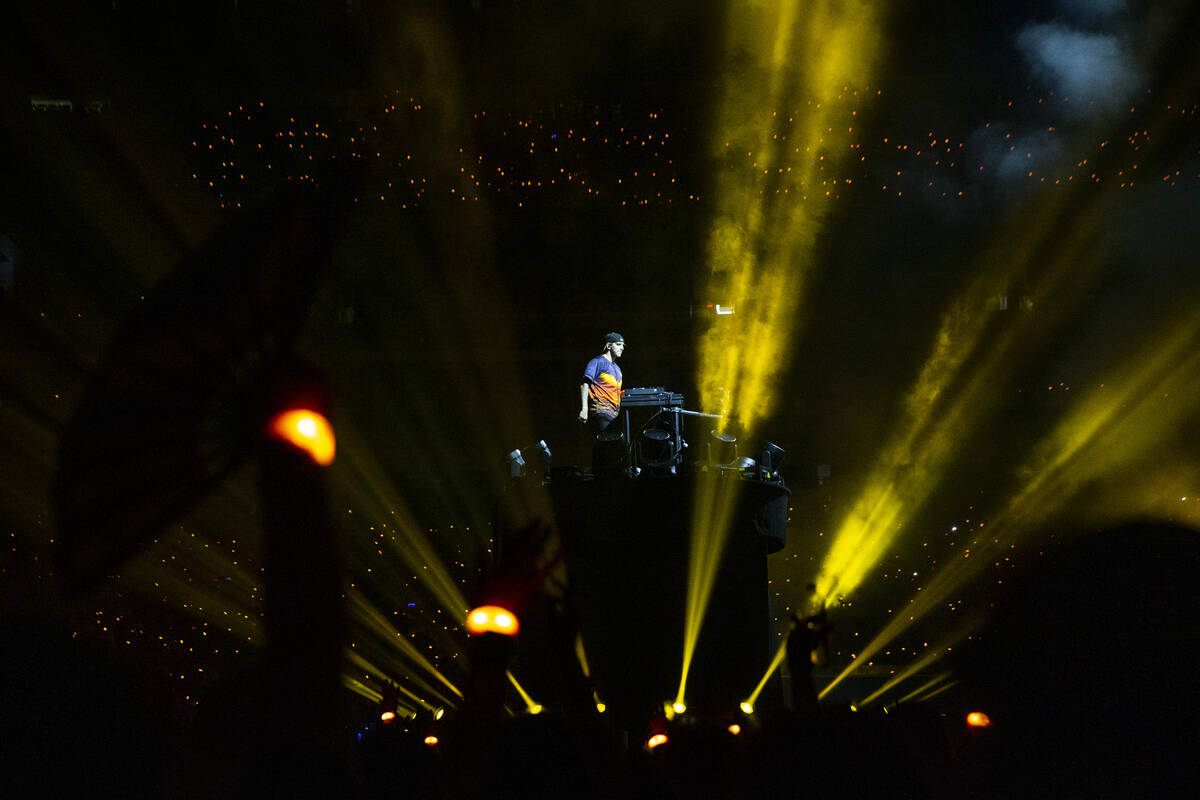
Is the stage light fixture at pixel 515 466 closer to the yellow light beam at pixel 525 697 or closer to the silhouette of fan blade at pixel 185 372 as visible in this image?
the yellow light beam at pixel 525 697

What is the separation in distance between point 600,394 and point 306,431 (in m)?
6.04

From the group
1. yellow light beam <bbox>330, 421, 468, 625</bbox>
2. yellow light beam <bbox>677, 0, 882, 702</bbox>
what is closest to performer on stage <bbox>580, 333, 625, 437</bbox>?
yellow light beam <bbox>677, 0, 882, 702</bbox>

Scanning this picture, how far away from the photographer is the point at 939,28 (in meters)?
7.25

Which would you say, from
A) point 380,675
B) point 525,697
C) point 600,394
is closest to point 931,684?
point 525,697

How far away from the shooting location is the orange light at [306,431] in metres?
1.95

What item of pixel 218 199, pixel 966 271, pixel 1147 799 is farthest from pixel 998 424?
pixel 218 199

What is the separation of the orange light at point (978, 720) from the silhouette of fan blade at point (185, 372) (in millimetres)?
5403

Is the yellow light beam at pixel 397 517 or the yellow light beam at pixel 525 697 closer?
Answer: the yellow light beam at pixel 525 697

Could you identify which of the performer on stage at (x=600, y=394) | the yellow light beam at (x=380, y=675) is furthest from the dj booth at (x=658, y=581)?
the yellow light beam at (x=380, y=675)

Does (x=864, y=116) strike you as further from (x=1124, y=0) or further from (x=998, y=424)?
(x=998, y=424)

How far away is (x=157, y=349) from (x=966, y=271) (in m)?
9.94

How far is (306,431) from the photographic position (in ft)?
A: 6.40

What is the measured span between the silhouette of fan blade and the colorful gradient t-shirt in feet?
17.0

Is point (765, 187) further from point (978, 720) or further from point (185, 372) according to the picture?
point (185, 372)
